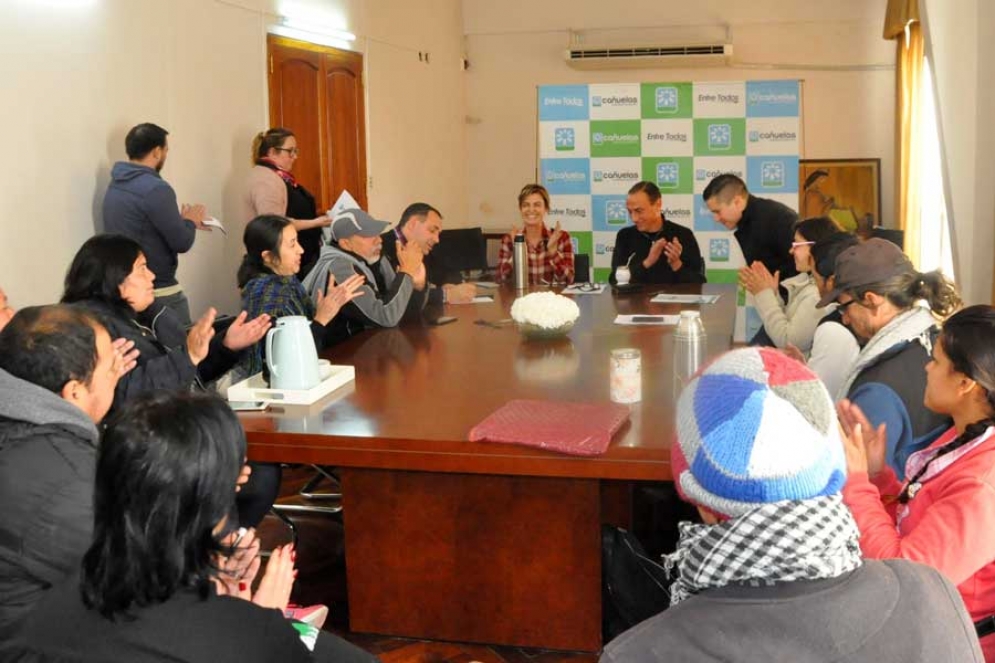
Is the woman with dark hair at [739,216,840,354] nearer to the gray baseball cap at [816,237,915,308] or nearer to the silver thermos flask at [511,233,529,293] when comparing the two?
the gray baseball cap at [816,237,915,308]

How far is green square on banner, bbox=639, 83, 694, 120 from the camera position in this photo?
291 inches

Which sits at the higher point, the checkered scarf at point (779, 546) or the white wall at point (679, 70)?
the white wall at point (679, 70)

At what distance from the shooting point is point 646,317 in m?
4.01

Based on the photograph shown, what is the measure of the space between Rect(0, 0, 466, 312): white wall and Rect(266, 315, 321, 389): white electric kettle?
1.82 meters

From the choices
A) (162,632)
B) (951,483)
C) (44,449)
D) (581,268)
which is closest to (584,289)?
(581,268)

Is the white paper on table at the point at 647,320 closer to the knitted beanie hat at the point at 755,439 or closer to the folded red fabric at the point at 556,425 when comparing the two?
the folded red fabric at the point at 556,425

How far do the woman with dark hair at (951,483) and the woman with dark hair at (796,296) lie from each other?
1490mm

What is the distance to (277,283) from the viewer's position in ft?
11.0

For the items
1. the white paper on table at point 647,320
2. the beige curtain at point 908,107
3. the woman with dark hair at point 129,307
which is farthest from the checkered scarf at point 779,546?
the beige curtain at point 908,107

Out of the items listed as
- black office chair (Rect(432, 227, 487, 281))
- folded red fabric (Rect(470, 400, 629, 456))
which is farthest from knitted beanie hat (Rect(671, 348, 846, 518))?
black office chair (Rect(432, 227, 487, 281))

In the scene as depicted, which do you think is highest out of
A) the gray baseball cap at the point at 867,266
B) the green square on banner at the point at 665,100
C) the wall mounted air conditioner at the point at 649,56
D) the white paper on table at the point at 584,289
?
the wall mounted air conditioner at the point at 649,56

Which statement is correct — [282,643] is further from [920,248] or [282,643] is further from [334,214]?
[920,248]

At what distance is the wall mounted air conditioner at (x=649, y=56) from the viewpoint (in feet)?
26.5

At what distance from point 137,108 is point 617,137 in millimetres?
3747
